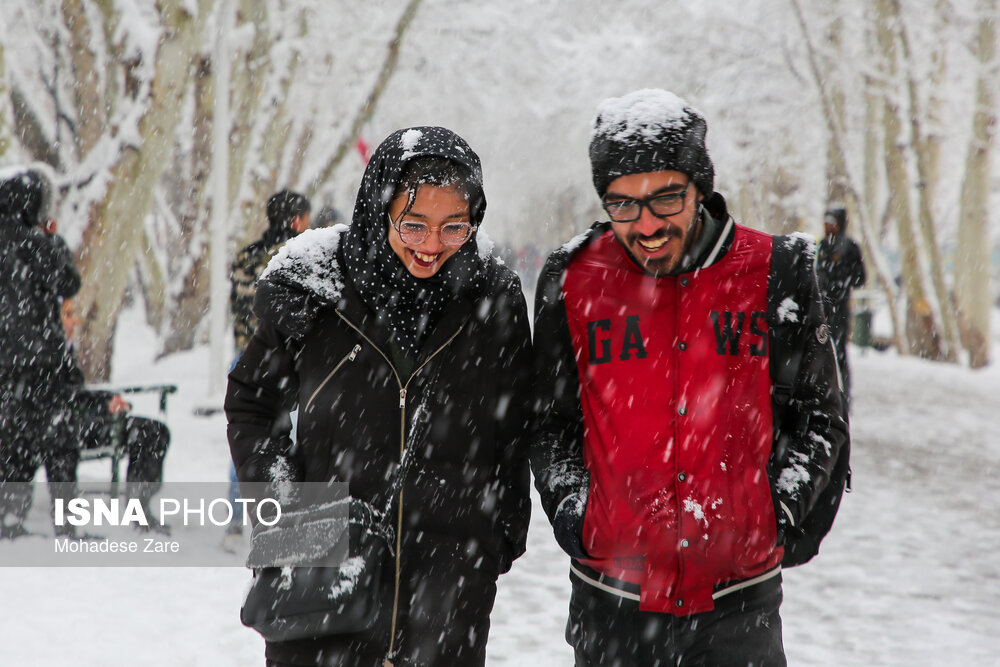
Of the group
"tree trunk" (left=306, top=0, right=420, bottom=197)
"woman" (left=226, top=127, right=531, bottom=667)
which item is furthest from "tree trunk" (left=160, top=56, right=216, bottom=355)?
"woman" (left=226, top=127, right=531, bottom=667)

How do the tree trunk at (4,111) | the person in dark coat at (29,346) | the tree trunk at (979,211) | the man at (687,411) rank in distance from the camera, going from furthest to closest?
the tree trunk at (979,211) → the tree trunk at (4,111) → the person in dark coat at (29,346) → the man at (687,411)

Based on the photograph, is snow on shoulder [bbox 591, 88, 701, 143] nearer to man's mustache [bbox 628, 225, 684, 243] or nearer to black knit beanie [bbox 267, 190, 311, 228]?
man's mustache [bbox 628, 225, 684, 243]

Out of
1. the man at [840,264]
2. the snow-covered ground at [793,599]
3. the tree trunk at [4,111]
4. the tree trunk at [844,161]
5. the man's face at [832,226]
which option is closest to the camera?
the snow-covered ground at [793,599]

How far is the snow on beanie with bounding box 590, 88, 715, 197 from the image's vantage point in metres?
2.63

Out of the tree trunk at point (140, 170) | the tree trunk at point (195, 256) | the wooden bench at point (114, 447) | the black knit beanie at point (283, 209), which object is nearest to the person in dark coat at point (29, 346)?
the wooden bench at point (114, 447)

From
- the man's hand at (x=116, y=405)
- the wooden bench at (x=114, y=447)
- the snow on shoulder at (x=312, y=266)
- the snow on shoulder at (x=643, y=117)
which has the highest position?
the snow on shoulder at (x=643, y=117)

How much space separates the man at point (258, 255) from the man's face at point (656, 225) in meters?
3.80

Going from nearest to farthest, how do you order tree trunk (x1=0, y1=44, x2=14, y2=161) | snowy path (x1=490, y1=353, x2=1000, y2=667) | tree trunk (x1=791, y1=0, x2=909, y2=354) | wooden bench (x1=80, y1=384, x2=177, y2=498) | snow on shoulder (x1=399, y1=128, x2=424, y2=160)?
1. snow on shoulder (x1=399, y1=128, x2=424, y2=160)
2. snowy path (x1=490, y1=353, x2=1000, y2=667)
3. wooden bench (x1=80, y1=384, x2=177, y2=498)
4. tree trunk (x1=0, y1=44, x2=14, y2=161)
5. tree trunk (x1=791, y1=0, x2=909, y2=354)

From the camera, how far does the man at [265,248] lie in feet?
21.0

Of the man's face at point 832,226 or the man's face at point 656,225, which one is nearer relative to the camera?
the man's face at point 656,225

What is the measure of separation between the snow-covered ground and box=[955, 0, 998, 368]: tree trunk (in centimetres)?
1077

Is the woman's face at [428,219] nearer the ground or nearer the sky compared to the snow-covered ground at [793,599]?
nearer the sky

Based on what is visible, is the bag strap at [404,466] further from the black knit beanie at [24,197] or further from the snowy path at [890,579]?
the black knit beanie at [24,197]

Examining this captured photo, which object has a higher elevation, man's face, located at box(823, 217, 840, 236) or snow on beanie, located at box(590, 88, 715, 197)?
snow on beanie, located at box(590, 88, 715, 197)
